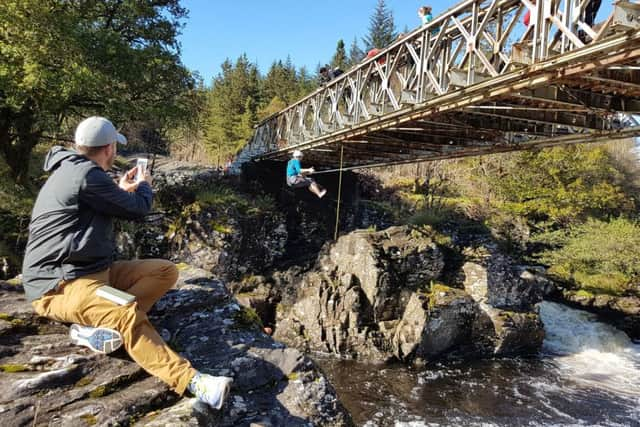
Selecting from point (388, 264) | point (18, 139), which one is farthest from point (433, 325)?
point (18, 139)

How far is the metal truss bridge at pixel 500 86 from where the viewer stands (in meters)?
3.77

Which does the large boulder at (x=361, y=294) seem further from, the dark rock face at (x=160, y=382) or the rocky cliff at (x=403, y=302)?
the dark rock face at (x=160, y=382)

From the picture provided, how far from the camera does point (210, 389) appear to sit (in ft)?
7.52

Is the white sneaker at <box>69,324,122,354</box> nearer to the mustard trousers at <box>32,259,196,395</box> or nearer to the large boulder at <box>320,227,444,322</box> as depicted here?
the mustard trousers at <box>32,259,196,395</box>

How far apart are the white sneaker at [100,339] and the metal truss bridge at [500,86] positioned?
4336mm

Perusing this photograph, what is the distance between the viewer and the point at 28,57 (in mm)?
7160

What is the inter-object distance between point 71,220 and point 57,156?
1.50ft

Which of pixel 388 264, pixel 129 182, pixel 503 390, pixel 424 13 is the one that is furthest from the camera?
pixel 388 264

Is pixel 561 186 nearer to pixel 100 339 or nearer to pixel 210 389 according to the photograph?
pixel 210 389

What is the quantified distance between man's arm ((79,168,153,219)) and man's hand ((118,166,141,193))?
23 cm

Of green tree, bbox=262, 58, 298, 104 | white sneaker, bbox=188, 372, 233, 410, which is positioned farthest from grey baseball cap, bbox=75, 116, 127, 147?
green tree, bbox=262, 58, 298, 104

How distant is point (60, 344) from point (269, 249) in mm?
11701

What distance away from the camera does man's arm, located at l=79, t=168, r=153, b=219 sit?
2.32m

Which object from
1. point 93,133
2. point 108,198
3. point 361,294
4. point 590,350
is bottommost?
point 590,350
